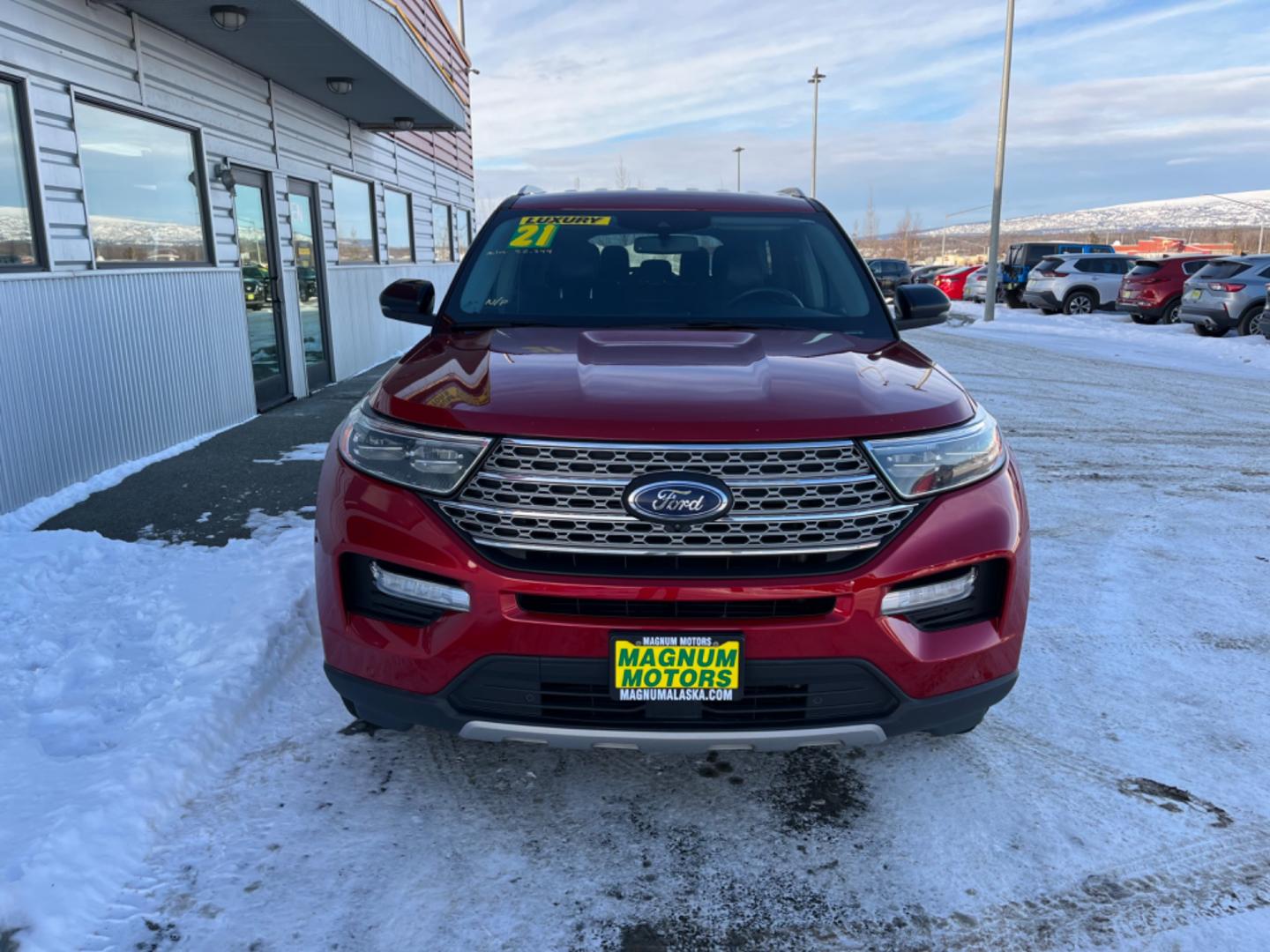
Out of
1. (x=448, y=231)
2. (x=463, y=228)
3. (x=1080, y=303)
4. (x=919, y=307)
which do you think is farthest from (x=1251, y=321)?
(x=919, y=307)

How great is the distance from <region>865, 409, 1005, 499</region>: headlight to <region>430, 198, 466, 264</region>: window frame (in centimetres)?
1675

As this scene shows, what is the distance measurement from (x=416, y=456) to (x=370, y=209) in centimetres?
1275

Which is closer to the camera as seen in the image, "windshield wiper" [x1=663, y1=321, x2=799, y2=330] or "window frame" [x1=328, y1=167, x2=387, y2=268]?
"windshield wiper" [x1=663, y1=321, x2=799, y2=330]

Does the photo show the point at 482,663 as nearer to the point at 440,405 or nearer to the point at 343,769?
the point at 440,405

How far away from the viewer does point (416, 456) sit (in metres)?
2.44

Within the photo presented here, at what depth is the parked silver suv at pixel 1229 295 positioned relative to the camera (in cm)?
1695

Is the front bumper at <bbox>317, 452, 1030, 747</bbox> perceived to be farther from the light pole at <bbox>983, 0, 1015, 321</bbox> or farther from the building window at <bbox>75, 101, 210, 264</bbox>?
the light pole at <bbox>983, 0, 1015, 321</bbox>

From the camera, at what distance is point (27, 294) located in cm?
566

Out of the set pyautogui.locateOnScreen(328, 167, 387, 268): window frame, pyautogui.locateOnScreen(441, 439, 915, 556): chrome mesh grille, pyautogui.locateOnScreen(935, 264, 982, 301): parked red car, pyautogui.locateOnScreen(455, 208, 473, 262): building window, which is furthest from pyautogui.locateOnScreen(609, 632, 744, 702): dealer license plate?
pyautogui.locateOnScreen(935, 264, 982, 301): parked red car

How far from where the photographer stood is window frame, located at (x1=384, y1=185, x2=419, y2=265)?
48.5ft

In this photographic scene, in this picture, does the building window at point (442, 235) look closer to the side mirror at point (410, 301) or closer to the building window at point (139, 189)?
the building window at point (139, 189)

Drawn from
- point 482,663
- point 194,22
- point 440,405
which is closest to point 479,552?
point 482,663

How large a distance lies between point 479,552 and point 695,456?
59 centimetres

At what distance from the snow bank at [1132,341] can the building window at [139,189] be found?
13.3 metres
